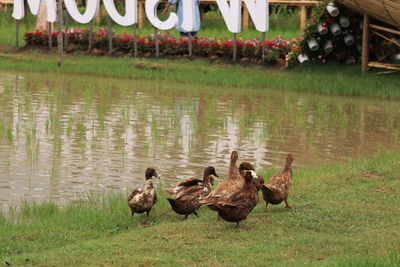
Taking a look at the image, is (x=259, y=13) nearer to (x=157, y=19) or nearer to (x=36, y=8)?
(x=157, y=19)

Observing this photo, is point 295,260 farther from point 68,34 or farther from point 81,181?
point 68,34

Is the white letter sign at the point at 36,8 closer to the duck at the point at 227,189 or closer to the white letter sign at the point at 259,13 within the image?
the white letter sign at the point at 259,13

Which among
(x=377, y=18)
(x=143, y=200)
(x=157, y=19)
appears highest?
(x=157, y=19)

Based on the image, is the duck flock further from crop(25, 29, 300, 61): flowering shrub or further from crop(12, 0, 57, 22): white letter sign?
crop(12, 0, 57, 22): white letter sign

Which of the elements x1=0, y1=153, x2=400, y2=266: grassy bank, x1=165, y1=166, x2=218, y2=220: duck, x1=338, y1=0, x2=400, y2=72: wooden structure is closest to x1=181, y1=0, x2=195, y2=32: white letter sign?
x1=338, y1=0, x2=400, y2=72: wooden structure

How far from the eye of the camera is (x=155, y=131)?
50.0 feet

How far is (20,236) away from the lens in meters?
8.59

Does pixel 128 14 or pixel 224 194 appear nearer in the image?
pixel 224 194

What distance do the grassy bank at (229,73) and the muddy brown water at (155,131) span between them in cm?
59

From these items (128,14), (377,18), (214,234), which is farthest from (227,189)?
(128,14)

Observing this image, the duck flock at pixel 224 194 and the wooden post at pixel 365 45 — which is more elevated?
the wooden post at pixel 365 45

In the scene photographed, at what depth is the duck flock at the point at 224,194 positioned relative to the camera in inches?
339

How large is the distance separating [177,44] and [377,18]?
5842 mm

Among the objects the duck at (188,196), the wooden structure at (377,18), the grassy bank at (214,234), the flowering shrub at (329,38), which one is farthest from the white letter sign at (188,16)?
the duck at (188,196)
